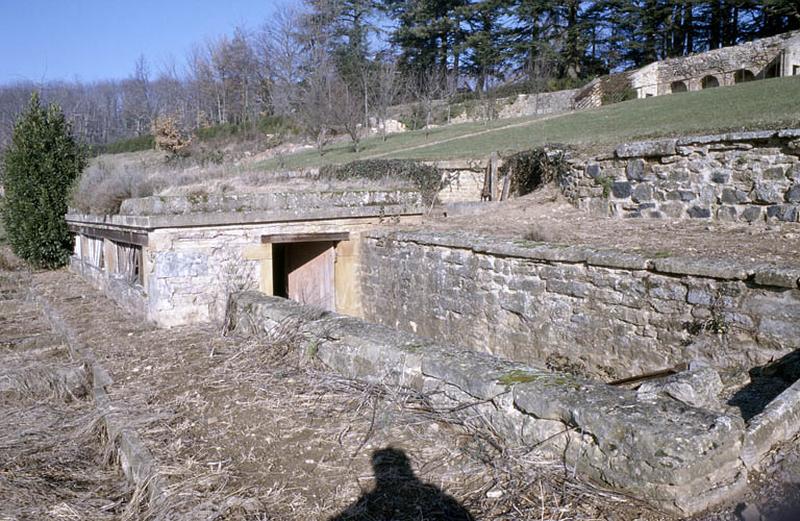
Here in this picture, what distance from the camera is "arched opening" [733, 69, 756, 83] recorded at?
26842 mm

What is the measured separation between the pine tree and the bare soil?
9.83 meters

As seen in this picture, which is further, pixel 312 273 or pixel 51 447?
pixel 312 273

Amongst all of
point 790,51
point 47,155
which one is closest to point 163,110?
point 47,155

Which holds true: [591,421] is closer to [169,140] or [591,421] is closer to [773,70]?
[773,70]

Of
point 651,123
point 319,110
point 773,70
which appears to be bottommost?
point 651,123

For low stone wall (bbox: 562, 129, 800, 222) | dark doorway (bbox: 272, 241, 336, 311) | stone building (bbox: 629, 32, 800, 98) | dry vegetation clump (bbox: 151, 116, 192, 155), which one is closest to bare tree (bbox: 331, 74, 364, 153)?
dry vegetation clump (bbox: 151, 116, 192, 155)

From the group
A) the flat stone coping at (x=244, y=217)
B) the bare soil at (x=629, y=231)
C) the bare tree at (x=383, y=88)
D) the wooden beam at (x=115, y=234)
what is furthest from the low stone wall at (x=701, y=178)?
the bare tree at (x=383, y=88)

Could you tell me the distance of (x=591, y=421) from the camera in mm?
2850

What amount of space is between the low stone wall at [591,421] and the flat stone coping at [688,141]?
240 inches

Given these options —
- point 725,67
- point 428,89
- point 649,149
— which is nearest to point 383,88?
point 428,89

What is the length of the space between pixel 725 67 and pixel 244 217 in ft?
89.8

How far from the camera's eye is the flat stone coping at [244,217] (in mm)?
7367

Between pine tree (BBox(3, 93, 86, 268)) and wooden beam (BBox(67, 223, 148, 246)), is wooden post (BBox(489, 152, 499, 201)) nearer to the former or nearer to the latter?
wooden beam (BBox(67, 223, 148, 246))

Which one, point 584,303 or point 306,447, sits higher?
point 584,303
